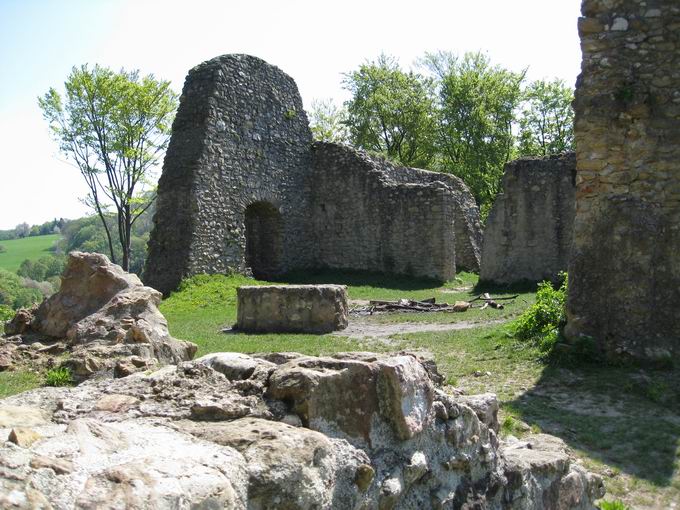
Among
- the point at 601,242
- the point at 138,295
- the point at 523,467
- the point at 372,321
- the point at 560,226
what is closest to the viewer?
the point at 523,467

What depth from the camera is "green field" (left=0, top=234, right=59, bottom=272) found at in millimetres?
59072

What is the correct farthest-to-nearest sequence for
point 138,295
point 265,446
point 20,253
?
point 20,253 < point 138,295 < point 265,446

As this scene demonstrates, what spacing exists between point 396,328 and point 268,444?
28.0 feet

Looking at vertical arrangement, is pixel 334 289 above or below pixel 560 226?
below

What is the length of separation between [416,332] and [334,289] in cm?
154

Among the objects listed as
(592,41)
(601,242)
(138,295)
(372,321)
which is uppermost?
(592,41)

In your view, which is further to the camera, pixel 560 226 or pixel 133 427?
pixel 560 226

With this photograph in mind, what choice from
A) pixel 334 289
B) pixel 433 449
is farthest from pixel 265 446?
pixel 334 289

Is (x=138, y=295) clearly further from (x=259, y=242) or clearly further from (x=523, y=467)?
(x=259, y=242)

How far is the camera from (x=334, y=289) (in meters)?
10.6

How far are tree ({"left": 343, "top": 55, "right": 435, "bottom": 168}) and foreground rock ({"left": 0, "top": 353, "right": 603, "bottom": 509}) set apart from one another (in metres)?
35.8

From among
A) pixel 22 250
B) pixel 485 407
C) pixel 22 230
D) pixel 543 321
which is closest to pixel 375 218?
pixel 543 321

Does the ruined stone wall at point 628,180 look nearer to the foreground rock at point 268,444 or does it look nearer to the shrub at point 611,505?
the shrub at point 611,505

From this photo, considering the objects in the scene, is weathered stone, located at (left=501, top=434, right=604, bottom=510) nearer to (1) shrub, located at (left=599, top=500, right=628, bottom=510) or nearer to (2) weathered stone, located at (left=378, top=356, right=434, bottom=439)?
(1) shrub, located at (left=599, top=500, right=628, bottom=510)
